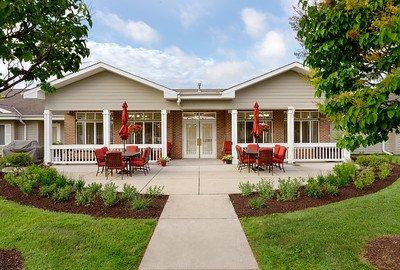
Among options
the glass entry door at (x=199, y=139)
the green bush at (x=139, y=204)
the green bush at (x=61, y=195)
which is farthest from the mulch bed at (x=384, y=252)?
the glass entry door at (x=199, y=139)

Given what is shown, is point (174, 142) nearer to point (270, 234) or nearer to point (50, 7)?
point (270, 234)

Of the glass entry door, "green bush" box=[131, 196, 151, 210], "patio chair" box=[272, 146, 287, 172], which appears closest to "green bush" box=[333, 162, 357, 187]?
"patio chair" box=[272, 146, 287, 172]

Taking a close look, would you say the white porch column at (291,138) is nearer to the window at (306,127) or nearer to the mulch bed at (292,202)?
the window at (306,127)

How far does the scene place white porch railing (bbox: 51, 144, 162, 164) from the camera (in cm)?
1752

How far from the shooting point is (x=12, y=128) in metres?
23.7

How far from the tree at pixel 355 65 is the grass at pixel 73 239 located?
3.61 m

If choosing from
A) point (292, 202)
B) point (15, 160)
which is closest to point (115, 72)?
point (15, 160)

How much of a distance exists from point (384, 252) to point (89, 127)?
1831cm

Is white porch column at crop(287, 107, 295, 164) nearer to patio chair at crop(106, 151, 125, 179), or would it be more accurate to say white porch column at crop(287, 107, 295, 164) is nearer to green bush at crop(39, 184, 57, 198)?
patio chair at crop(106, 151, 125, 179)

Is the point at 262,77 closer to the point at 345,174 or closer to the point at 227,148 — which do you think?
the point at 227,148

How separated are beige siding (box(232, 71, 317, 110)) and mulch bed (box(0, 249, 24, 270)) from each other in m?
13.9

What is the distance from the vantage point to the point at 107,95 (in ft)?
58.0

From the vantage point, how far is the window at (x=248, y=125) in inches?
806

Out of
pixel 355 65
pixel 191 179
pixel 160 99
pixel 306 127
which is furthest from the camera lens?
pixel 306 127
